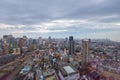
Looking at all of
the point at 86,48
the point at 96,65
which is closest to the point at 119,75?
the point at 96,65

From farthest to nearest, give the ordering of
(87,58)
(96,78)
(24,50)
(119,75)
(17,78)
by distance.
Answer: (24,50) < (87,58) < (17,78) < (119,75) < (96,78)

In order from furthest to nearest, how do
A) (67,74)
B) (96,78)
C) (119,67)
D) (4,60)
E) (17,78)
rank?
(4,60)
(119,67)
(17,78)
(96,78)
(67,74)

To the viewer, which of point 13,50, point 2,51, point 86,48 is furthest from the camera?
point 13,50

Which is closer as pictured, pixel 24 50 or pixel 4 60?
pixel 4 60

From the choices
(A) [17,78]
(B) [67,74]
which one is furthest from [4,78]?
(B) [67,74]

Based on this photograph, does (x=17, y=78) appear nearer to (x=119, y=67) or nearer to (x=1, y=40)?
(x=119, y=67)

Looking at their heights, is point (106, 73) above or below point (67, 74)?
below

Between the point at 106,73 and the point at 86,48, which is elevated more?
the point at 86,48

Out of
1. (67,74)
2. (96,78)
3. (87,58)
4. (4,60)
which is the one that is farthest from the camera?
(4,60)

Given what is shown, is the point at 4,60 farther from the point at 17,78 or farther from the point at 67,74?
the point at 67,74
